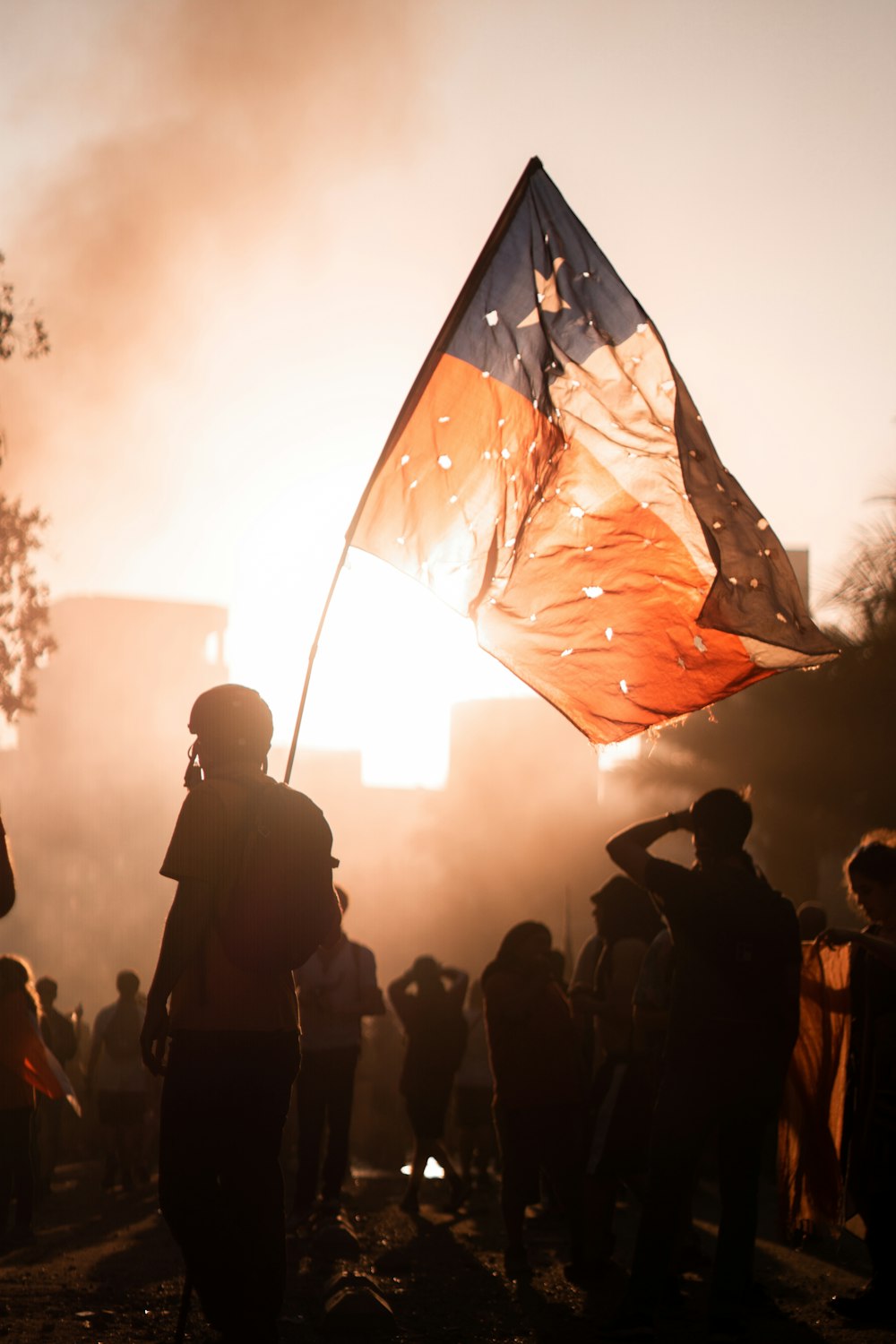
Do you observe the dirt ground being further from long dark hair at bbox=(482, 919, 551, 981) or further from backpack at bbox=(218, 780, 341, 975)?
backpack at bbox=(218, 780, 341, 975)

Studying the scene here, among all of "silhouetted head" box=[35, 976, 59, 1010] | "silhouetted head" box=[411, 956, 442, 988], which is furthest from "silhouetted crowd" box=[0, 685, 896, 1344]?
"silhouetted head" box=[35, 976, 59, 1010]

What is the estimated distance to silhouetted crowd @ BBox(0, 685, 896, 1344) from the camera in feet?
15.5

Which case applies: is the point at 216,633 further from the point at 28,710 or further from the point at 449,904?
the point at 28,710

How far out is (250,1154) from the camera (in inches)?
185

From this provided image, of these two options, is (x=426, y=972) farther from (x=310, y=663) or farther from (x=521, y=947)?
(x=310, y=663)

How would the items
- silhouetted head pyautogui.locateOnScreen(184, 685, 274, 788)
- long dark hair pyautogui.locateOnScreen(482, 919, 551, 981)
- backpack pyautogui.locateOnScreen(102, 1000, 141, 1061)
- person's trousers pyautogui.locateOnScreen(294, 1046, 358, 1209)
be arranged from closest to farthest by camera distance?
silhouetted head pyautogui.locateOnScreen(184, 685, 274, 788), long dark hair pyautogui.locateOnScreen(482, 919, 551, 981), person's trousers pyautogui.locateOnScreen(294, 1046, 358, 1209), backpack pyautogui.locateOnScreen(102, 1000, 141, 1061)

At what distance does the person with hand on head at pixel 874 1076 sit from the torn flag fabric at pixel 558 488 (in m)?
0.93

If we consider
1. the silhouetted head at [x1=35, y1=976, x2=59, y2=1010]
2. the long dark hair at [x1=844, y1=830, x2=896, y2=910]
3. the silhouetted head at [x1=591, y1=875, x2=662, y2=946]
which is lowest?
the silhouetted head at [x1=35, y1=976, x2=59, y2=1010]

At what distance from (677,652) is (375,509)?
126 centimetres

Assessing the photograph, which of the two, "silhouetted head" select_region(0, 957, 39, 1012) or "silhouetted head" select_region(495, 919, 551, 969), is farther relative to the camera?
"silhouetted head" select_region(0, 957, 39, 1012)

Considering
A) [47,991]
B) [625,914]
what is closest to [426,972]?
[47,991]

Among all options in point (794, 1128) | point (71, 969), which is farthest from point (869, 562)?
point (71, 969)

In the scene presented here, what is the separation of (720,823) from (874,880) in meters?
0.77

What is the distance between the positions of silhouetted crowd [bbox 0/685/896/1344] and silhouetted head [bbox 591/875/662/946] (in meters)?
0.01
